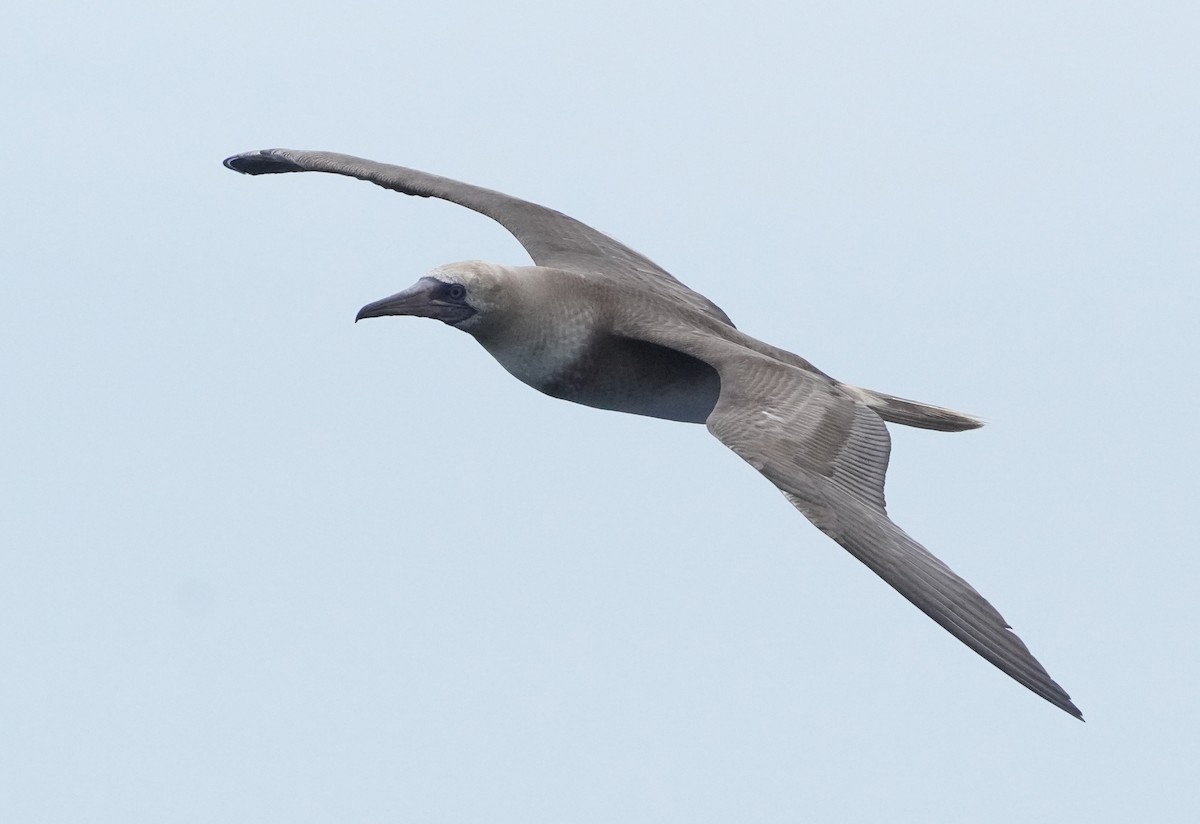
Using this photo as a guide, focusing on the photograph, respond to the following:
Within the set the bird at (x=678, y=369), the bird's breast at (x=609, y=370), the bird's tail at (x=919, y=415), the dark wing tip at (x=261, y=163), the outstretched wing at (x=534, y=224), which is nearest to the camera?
the bird at (x=678, y=369)

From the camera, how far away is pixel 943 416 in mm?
13383

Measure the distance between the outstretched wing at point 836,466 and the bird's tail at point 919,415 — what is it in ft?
2.62

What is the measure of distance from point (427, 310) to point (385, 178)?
2.36 m

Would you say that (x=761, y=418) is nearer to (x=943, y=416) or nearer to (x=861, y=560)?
(x=861, y=560)

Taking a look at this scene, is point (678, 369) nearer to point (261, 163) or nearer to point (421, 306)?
point (421, 306)

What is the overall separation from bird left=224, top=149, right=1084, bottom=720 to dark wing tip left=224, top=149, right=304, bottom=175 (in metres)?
0.02

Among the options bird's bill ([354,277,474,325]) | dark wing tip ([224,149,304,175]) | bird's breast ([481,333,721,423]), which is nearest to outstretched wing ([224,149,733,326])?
dark wing tip ([224,149,304,175])

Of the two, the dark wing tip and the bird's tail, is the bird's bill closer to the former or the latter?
the bird's tail

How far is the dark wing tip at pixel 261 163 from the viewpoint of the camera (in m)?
15.0

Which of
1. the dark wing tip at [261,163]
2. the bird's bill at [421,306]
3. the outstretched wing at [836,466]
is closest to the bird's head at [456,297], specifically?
the bird's bill at [421,306]

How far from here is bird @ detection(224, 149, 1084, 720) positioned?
1018 centimetres

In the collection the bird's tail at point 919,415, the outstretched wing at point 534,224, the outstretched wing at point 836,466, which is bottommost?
the outstretched wing at point 836,466

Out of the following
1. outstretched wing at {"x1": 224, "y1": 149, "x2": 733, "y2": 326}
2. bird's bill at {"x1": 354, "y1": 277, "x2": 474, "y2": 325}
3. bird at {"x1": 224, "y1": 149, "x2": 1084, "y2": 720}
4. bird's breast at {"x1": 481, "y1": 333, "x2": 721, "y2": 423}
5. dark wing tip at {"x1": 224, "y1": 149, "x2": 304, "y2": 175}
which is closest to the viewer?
bird at {"x1": 224, "y1": 149, "x2": 1084, "y2": 720}

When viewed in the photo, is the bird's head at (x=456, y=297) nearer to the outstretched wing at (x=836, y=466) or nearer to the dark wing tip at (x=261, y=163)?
the outstretched wing at (x=836, y=466)
